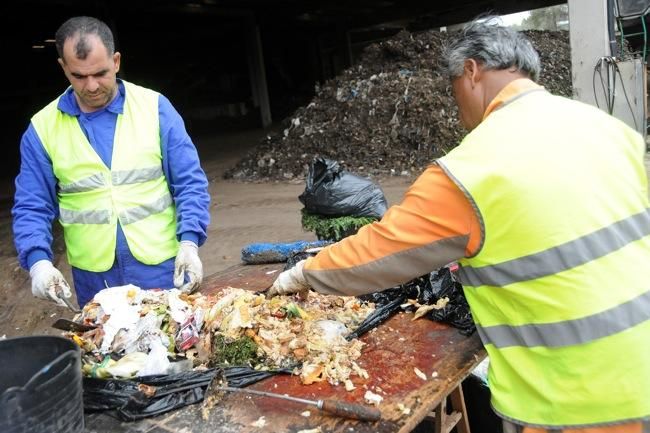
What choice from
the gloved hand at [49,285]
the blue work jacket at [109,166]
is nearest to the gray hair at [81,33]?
the blue work jacket at [109,166]

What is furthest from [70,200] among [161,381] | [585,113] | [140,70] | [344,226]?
[140,70]

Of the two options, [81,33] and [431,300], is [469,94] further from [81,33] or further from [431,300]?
[81,33]

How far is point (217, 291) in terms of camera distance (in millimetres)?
2537

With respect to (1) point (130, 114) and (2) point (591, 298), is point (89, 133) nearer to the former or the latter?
(1) point (130, 114)

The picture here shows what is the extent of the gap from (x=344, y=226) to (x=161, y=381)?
6.49ft

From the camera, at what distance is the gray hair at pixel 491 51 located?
151cm

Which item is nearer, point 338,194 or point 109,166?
point 109,166

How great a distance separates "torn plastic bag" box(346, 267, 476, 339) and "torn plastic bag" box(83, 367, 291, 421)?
446 millimetres

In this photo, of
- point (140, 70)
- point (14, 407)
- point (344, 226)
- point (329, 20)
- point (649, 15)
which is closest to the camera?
point (14, 407)

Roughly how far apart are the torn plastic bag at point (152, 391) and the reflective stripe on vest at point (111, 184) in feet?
2.56

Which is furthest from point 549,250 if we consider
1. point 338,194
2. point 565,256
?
point 338,194

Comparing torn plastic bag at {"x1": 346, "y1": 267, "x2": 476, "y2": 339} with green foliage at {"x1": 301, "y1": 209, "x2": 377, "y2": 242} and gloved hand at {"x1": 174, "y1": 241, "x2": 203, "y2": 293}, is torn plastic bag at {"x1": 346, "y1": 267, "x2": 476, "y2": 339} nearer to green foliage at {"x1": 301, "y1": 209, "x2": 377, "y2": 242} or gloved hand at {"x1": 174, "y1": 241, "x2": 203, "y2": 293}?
gloved hand at {"x1": 174, "y1": 241, "x2": 203, "y2": 293}

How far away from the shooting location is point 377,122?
978 cm

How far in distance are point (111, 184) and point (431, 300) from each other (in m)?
1.42
